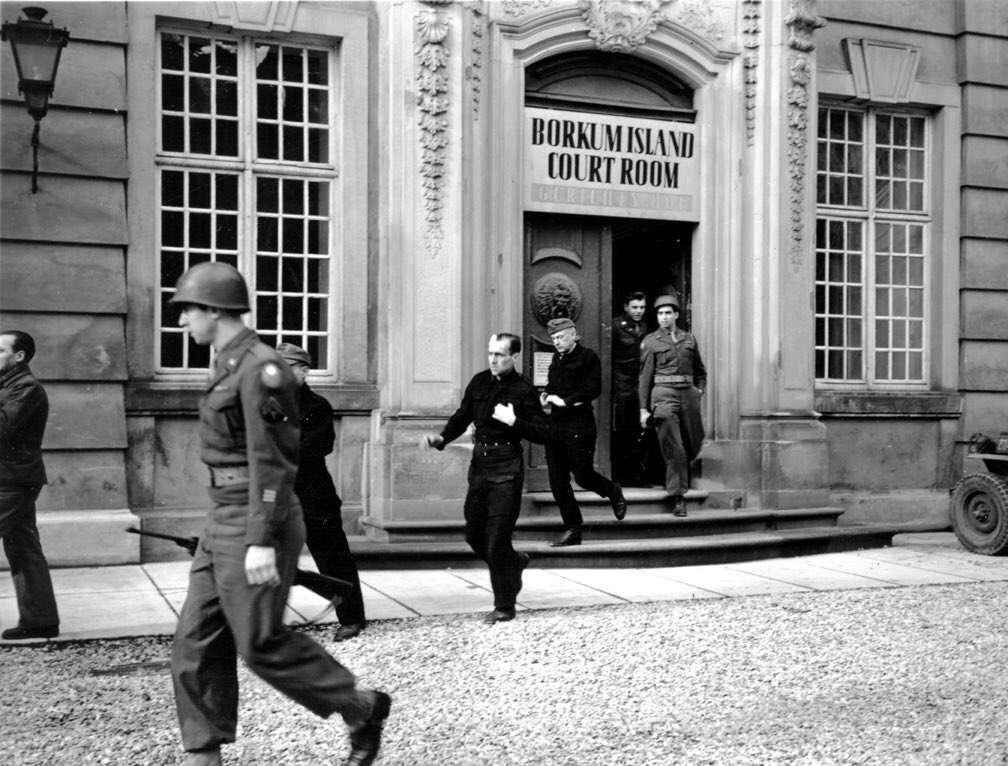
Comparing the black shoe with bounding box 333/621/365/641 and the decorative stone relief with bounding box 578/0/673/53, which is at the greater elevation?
the decorative stone relief with bounding box 578/0/673/53

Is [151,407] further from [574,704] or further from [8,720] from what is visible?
[574,704]

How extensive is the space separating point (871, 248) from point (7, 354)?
9.76 meters

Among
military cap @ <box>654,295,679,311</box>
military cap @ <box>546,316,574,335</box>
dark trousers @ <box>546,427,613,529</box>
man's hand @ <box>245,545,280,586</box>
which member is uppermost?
military cap @ <box>654,295,679,311</box>

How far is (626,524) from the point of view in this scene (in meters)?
10.4

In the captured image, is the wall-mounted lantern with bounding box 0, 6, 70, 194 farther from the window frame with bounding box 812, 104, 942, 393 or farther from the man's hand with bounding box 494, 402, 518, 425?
the window frame with bounding box 812, 104, 942, 393

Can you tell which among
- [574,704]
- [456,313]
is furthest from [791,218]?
[574,704]

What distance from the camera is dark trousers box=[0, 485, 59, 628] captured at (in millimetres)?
6852

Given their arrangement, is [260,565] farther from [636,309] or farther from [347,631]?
[636,309]

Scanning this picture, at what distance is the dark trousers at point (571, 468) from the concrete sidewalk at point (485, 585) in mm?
547

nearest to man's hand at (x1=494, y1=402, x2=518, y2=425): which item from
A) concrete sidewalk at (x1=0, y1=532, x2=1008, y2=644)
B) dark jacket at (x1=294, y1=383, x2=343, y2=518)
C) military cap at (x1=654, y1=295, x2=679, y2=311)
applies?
dark jacket at (x1=294, y1=383, x2=343, y2=518)

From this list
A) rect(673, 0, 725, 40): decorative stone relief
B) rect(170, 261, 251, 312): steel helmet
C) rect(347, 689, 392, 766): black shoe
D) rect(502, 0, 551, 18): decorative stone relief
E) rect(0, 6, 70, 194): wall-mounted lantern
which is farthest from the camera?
rect(673, 0, 725, 40): decorative stone relief

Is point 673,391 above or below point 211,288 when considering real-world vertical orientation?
below

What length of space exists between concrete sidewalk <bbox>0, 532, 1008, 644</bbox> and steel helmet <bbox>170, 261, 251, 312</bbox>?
3392 millimetres

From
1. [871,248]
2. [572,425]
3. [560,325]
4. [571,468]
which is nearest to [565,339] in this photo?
[560,325]
